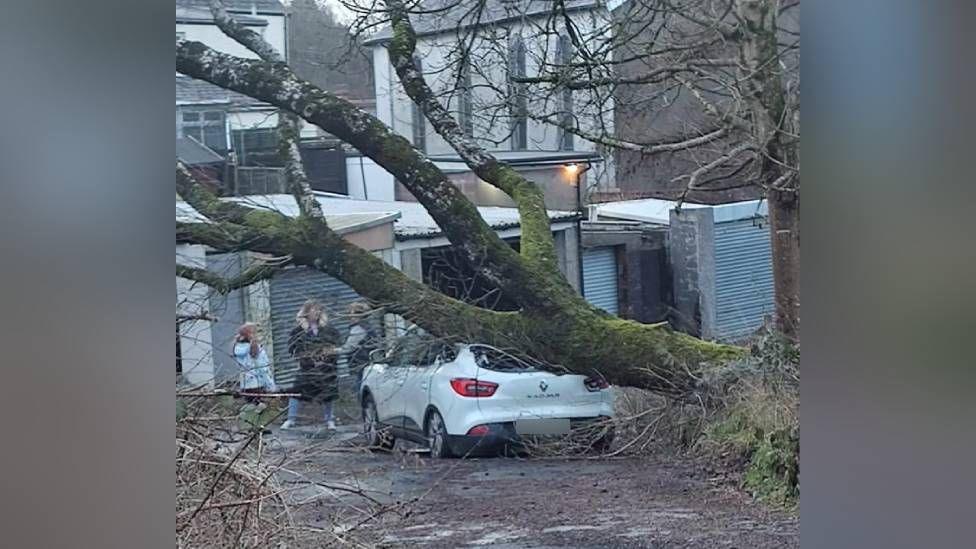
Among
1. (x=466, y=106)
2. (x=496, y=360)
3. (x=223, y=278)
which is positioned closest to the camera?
(x=223, y=278)

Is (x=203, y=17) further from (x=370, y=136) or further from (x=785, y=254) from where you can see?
(x=785, y=254)

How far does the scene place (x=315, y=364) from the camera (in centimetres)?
339

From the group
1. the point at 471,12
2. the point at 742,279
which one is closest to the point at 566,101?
the point at 471,12

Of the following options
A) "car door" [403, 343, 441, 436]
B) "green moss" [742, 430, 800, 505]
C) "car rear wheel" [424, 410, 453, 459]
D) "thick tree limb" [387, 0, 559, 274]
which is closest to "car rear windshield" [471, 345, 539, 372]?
"car door" [403, 343, 441, 436]

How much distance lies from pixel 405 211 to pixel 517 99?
58cm

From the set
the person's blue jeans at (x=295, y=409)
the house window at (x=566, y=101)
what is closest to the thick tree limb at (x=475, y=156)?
the house window at (x=566, y=101)

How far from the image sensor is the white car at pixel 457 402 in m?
3.46

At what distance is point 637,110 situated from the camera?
3637 millimetres

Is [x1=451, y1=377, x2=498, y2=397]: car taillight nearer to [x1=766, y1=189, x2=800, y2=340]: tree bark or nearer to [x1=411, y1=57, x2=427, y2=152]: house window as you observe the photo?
[x1=411, y1=57, x2=427, y2=152]: house window
